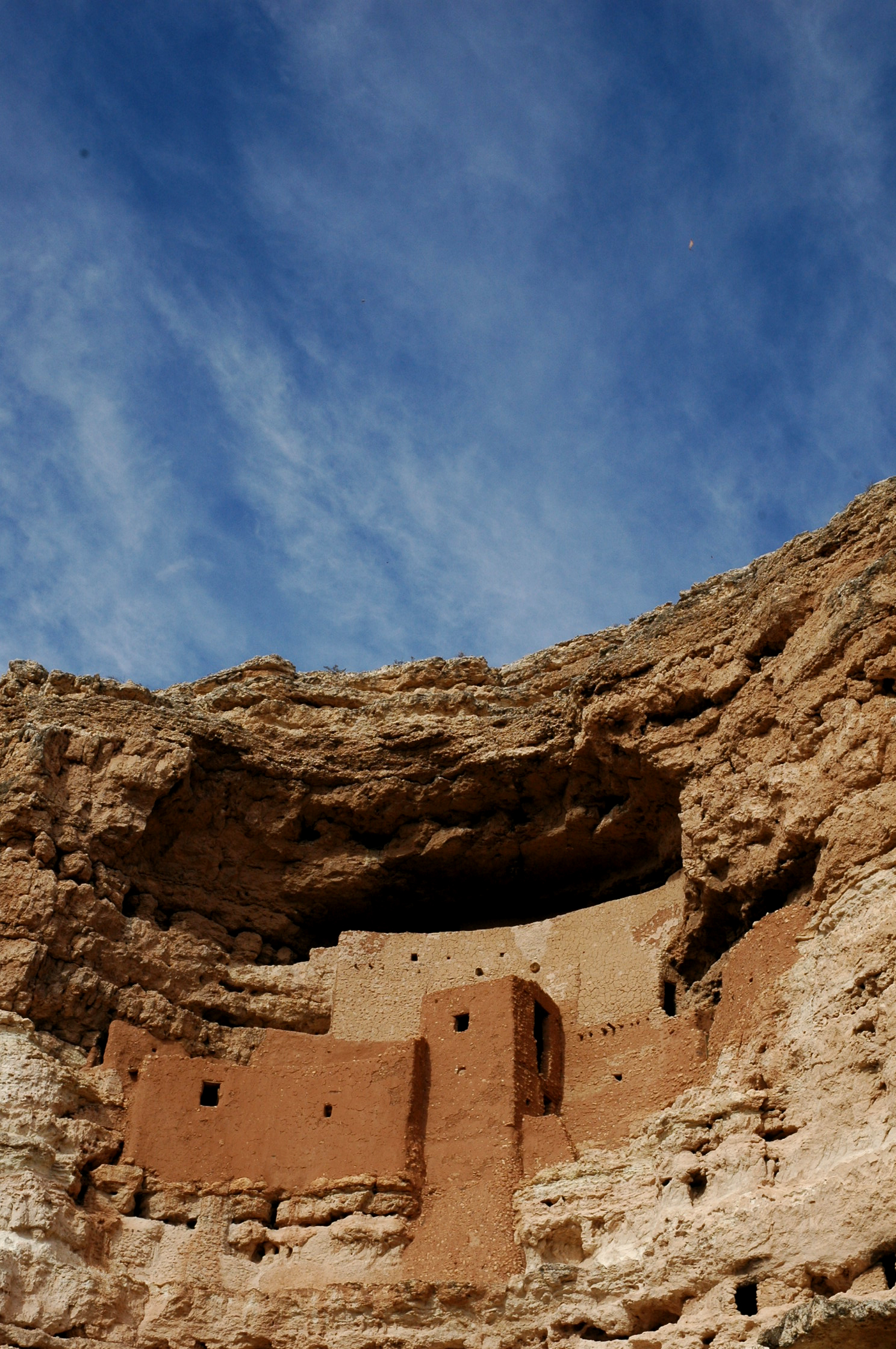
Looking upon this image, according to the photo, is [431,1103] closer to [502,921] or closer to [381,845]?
[381,845]

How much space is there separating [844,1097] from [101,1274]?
8650 mm

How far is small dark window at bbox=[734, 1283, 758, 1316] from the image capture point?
14812 millimetres

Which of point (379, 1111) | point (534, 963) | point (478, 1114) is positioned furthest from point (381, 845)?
point (478, 1114)

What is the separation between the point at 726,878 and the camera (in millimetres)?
19484

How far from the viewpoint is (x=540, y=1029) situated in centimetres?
1972

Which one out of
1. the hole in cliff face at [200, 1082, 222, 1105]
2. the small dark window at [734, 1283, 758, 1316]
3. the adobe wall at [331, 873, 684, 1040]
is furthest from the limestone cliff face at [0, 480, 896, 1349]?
the hole in cliff face at [200, 1082, 222, 1105]

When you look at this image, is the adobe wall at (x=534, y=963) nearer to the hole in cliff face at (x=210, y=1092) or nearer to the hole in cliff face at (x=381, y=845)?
the hole in cliff face at (x=210, y=1092)

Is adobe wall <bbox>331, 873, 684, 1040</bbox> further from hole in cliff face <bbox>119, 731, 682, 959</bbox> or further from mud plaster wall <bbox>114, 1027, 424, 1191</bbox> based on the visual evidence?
hole in cliff face <bbox>119, 731, 682, 959</bbox>

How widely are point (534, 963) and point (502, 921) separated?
4168 mm

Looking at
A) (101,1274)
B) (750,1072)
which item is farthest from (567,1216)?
(101,1274)

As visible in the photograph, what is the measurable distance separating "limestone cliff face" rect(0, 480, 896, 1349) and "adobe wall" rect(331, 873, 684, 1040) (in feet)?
1.31

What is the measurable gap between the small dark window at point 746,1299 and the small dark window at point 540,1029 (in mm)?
4662

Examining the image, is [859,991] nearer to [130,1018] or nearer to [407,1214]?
[407,1214]

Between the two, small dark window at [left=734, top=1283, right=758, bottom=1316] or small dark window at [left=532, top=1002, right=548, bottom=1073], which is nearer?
small dark window at [left=734, top=1283, right=758, bottom=1316]
